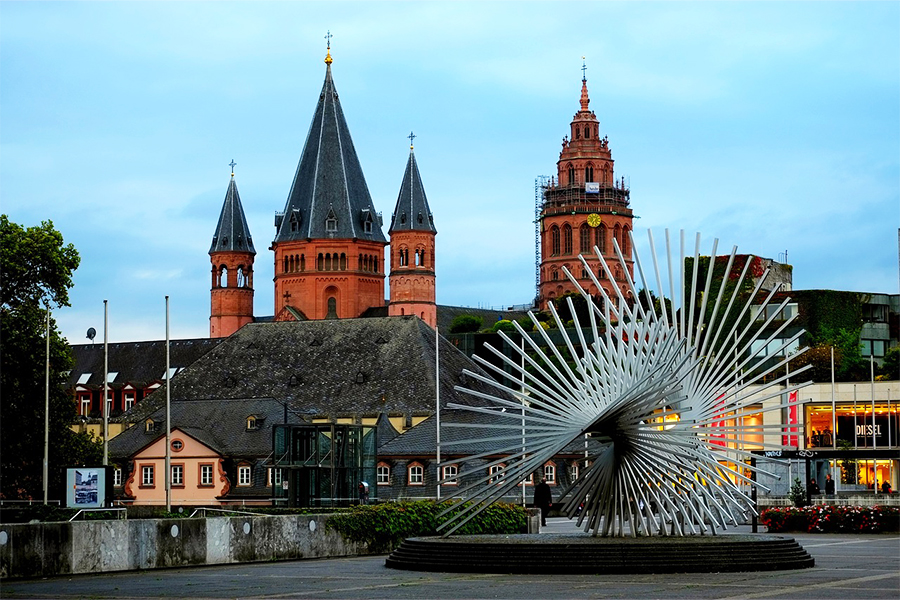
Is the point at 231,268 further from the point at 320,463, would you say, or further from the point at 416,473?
the point at 320,463

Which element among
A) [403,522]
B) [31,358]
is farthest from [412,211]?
[403,522]

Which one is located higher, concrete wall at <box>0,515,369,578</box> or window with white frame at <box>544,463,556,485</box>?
concrete wall at <box>0,515,369,578</box>

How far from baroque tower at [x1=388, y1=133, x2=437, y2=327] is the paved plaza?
14628 cm

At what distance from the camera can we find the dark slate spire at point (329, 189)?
166 metres

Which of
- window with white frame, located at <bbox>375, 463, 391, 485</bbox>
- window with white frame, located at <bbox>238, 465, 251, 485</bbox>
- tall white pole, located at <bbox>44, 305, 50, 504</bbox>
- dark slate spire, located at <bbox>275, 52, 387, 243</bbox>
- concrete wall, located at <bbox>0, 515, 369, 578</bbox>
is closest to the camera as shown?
concrete wall, located at <bbox>0, 515, 369, 578</bbox>

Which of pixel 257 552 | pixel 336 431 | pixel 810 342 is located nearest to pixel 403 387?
pixel 810 342

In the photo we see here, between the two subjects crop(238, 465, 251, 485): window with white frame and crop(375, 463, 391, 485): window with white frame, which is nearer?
crop(375, 463, 391, 485): window with white frame

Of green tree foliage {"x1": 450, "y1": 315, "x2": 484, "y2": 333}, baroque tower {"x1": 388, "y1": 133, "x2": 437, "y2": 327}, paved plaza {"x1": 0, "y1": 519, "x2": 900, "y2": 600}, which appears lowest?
paved plaza {"x1": 0, "y1": 519, "x2": 900, "y2": 600}

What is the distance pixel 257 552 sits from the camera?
99.8ft

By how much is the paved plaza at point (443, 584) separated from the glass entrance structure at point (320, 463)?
13473mm

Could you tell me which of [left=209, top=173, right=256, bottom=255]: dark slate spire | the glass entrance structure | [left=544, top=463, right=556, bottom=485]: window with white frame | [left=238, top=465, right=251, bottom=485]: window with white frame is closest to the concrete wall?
the glass entrance structure

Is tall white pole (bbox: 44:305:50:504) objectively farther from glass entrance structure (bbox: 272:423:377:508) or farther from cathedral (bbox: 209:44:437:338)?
cathedral (bbox: 209:44:437:338)

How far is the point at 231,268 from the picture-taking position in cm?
18525

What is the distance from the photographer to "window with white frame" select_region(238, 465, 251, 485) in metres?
89.8
